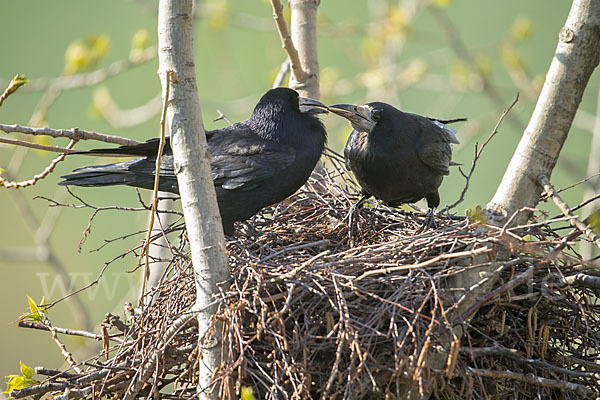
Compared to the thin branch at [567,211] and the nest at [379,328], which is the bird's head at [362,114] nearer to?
the nest at [379,328]

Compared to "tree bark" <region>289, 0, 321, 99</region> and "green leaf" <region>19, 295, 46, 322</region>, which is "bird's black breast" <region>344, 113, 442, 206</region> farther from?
"green leaf" <region>19, 295, 46, 322</region>

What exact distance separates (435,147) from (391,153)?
0.36m

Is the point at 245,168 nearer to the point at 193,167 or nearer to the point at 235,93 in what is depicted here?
the point at 193,167

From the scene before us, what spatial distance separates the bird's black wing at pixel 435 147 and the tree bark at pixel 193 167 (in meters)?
1.96

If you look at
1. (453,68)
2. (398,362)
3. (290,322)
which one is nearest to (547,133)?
(398,362)

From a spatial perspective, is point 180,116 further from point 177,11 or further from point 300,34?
point 300,34

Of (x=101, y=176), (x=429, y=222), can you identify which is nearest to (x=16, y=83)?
(x=101, y=176)

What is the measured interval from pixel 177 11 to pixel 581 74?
5.48ft

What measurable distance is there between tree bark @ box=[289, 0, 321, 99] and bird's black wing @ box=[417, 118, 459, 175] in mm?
805

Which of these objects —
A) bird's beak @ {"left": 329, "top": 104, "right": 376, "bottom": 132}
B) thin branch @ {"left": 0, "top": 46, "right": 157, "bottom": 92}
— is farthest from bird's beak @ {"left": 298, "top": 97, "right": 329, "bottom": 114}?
thin branch @ {"left": 0, "top": 46, "right": 157, "bottom": 92}

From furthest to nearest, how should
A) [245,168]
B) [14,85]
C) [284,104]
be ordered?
1. [284,104]
2. [245,168]
3. [14,85]

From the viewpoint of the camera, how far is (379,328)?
2.79m

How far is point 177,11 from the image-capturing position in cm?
248

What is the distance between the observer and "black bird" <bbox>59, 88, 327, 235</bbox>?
3641 mm
